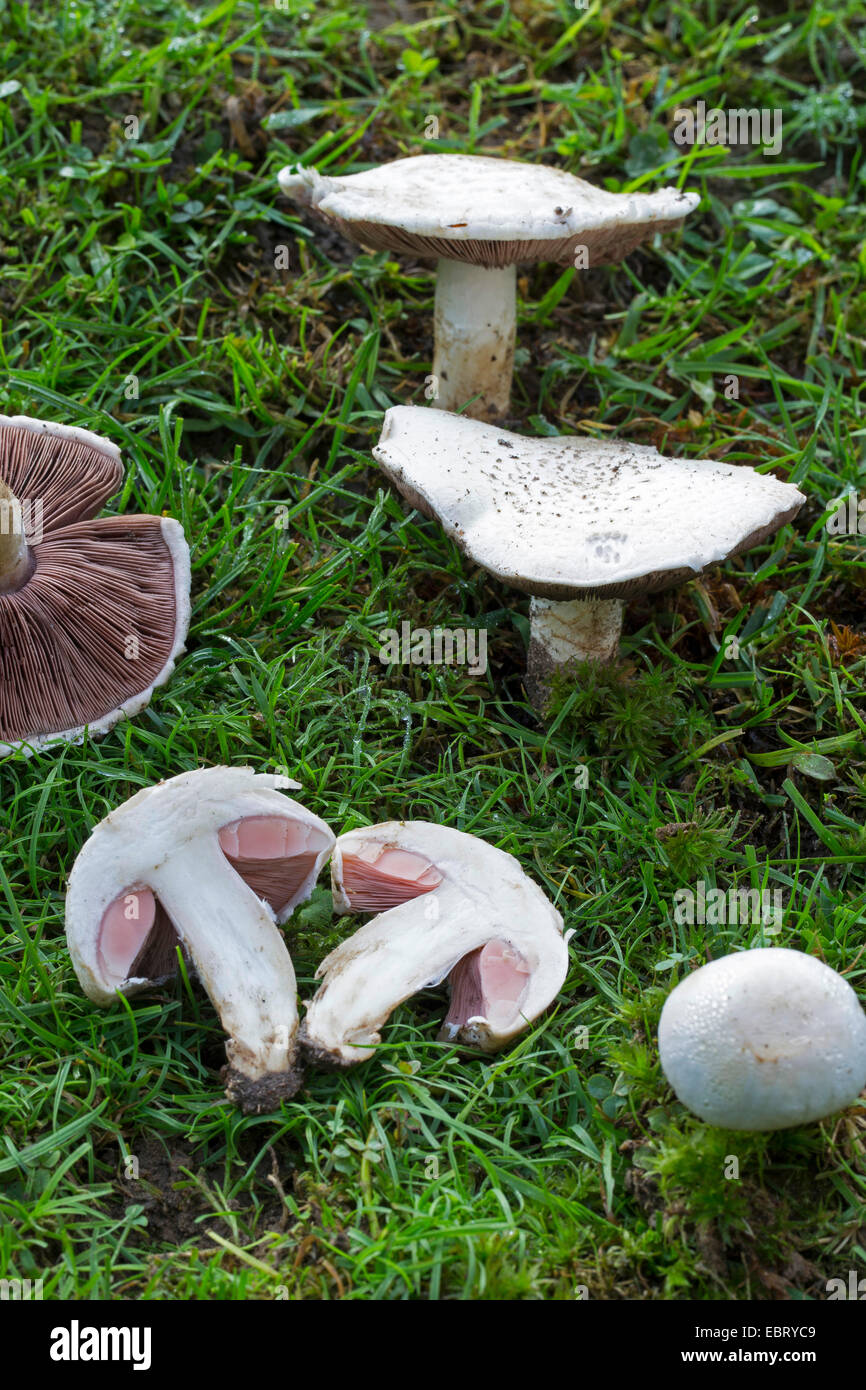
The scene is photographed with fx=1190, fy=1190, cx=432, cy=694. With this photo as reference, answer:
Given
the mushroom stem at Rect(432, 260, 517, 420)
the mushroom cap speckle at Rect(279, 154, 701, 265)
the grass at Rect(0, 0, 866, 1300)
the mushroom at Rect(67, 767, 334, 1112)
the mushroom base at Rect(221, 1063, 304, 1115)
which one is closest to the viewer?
the grass at Rect(0, 0, 866, 1300)

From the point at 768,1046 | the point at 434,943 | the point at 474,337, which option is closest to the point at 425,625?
the point at 474,337

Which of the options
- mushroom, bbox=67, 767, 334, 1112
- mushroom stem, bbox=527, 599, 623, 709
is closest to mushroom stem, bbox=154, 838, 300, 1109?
mushroom, bbox=67, 767, 334, 1112

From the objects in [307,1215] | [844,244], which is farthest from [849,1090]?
[844,244]

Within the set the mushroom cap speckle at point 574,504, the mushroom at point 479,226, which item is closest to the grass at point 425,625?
the mushroom at point 479,226

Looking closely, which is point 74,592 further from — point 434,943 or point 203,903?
point 434,943

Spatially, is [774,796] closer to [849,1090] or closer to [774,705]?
[774,705]

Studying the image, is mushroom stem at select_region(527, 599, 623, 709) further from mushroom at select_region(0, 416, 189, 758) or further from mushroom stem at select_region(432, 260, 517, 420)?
mushroom at select_region(0, 416, 189, 758)
